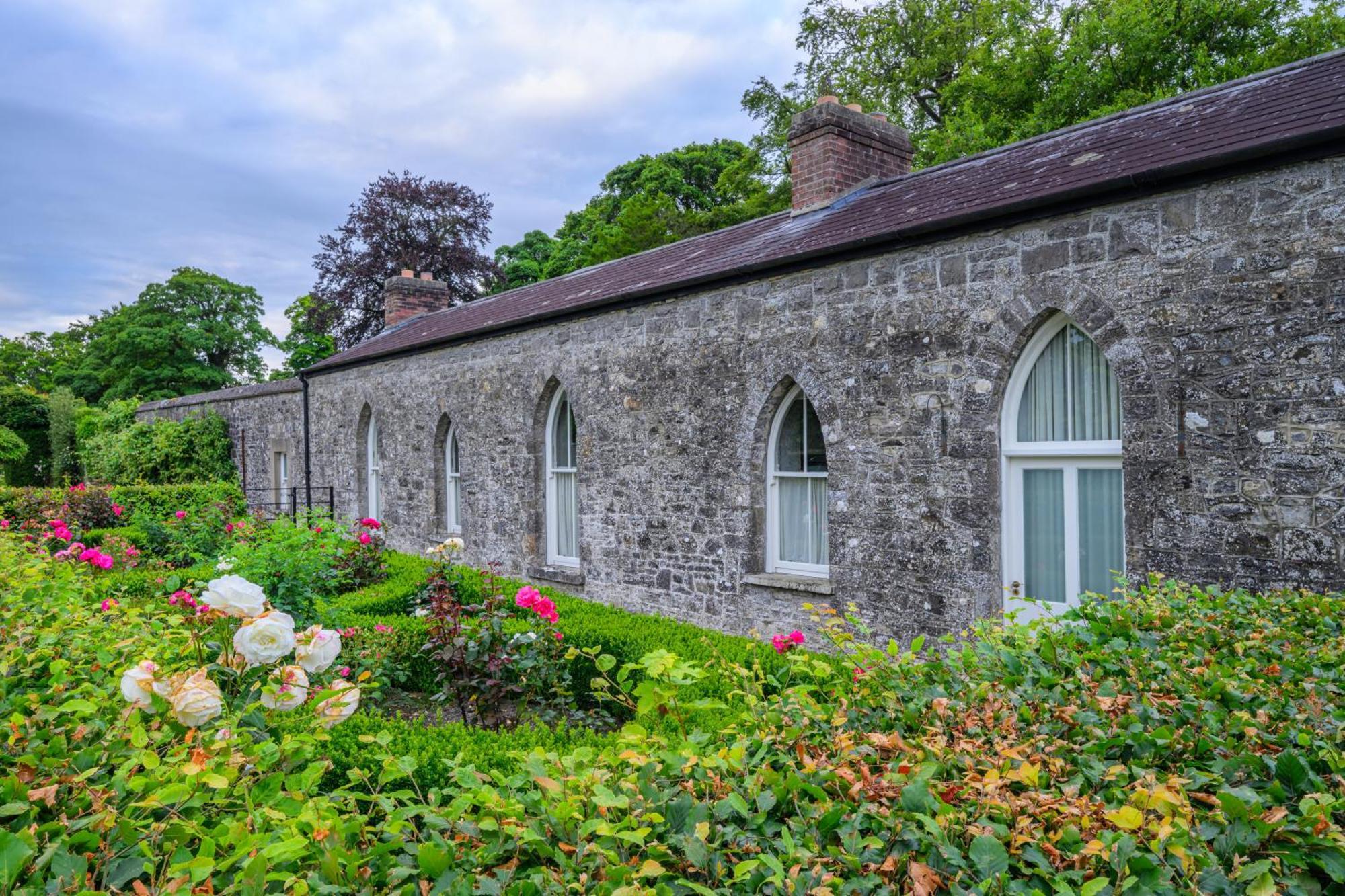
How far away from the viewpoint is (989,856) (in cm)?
180

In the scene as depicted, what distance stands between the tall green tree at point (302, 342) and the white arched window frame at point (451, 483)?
2062 centimetres

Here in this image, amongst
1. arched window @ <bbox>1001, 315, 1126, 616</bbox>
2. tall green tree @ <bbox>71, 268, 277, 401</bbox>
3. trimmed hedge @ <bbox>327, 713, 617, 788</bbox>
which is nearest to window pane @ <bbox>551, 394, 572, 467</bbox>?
arched window @ <bbox>1001, 315, 1126, 616</bbox>

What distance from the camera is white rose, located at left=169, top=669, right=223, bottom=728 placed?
248cm

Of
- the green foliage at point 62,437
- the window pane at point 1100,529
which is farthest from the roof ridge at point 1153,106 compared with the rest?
the green foliage at point 62,437

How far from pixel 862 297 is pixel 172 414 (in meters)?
25.4

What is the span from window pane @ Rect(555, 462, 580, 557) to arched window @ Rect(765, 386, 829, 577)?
3.70 meters

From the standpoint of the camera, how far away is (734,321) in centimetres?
916

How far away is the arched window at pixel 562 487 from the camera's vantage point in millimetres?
11914

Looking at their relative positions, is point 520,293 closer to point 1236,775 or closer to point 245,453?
point 245,453

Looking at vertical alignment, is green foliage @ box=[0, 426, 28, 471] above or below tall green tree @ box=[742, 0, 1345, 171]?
below

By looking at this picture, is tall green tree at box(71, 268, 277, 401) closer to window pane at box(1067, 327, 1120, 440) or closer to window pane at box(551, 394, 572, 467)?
window pane at box(551, 394, 572, 467)

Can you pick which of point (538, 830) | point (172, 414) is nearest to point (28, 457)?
point (172, 414)

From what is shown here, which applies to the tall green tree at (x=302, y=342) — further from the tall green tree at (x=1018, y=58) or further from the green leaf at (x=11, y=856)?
the green leaf at (x=11, y=856)

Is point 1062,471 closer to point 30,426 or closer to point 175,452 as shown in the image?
point 175,452
